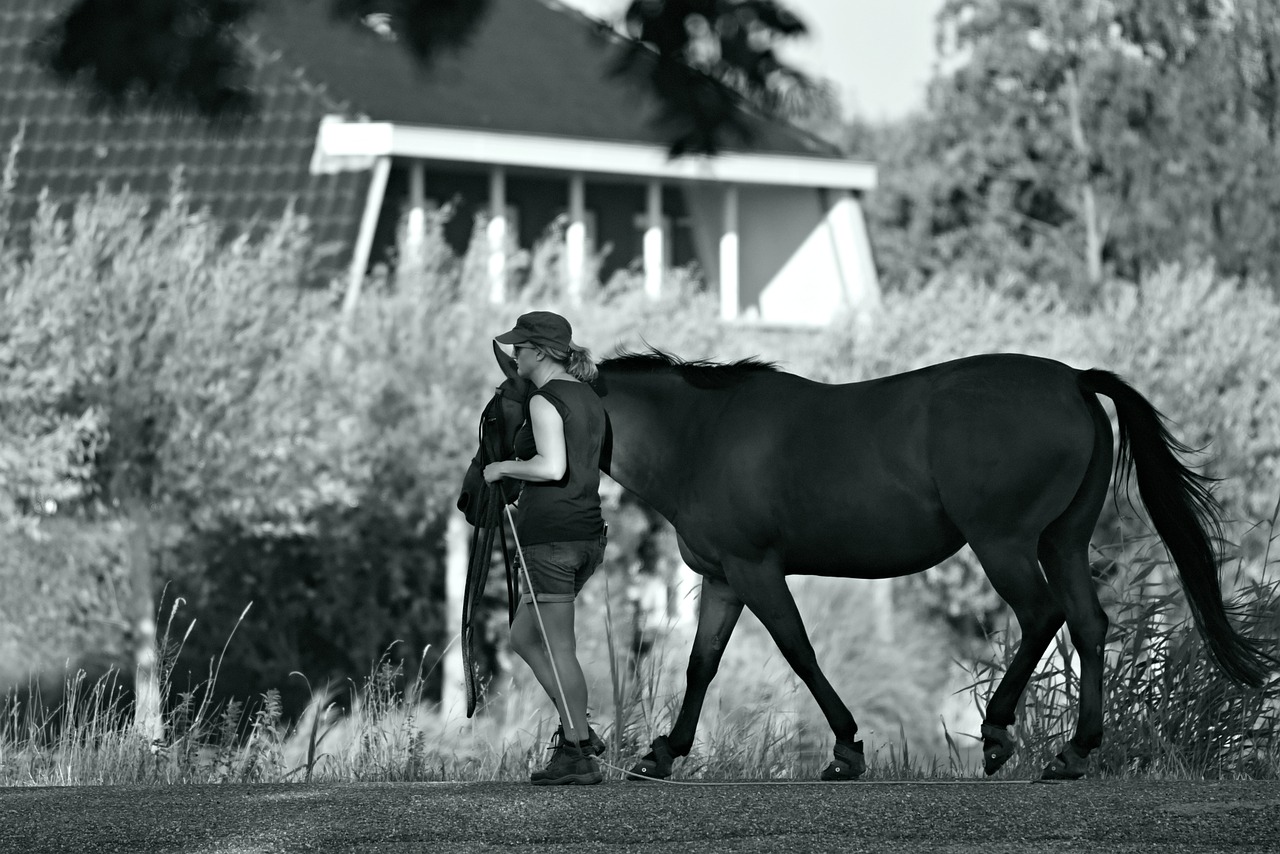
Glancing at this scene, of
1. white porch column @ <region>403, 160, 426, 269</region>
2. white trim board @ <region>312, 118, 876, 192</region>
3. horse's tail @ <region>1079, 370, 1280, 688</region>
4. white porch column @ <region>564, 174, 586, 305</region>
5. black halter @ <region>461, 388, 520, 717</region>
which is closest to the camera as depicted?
black halter @ <region>461, 388, 520, 717</region>

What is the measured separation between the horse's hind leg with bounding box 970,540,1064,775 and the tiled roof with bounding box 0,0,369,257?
16962 millimetres

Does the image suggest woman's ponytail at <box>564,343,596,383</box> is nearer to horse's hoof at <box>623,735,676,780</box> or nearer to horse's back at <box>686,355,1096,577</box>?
horse's back at <box>686,355,1096,577</box>

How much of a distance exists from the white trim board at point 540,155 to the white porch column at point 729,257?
0.66 metres

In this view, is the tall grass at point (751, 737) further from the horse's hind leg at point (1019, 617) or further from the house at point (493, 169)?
the house at point (493, 169)

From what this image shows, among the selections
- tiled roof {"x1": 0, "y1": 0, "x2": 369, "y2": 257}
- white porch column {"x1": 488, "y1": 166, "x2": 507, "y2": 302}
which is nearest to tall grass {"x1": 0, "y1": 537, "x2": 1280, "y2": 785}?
white porch column {"x1": 488, "y1": 166, "x2": 507, "y2": 302}

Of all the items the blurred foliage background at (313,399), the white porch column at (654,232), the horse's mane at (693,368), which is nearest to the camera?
the horse's mane at (693,368)

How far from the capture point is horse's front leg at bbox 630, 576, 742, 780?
23.2 ft

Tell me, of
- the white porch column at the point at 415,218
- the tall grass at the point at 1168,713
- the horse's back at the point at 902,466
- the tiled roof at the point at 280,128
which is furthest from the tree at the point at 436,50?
the tiled roof at the point at 280,128

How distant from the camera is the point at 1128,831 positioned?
557 centimetres

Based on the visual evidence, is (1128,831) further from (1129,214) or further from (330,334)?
(1129,214)

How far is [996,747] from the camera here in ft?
22.3

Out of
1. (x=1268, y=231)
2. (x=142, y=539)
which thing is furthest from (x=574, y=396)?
(x=1268, y=231)

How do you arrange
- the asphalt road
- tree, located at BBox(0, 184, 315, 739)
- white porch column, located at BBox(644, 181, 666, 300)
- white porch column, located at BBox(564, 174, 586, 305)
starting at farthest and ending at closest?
1. white porch column, located at BBox(644, 181, 666, 300)
2. white porch column, located at BBox(564, 174, 586, 305)
3. tree, located at BBox(0, 184, 315, 739)
4. the asphalt road

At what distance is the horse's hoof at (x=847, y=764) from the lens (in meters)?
6.98
